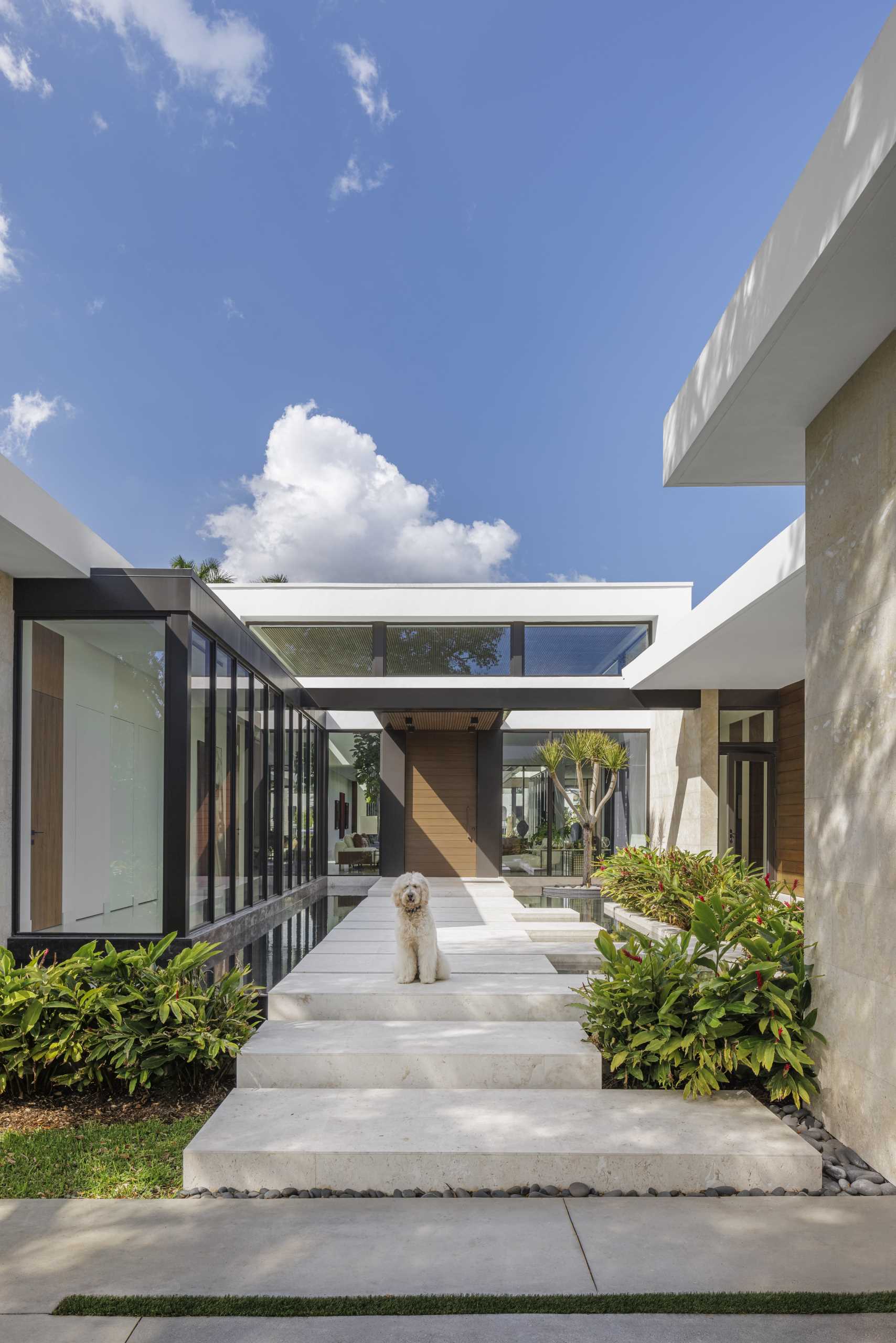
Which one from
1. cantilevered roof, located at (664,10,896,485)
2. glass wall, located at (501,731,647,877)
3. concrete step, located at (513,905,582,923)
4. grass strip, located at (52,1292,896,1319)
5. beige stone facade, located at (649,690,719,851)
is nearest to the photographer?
grass strip, located at (52,1292,896,1319)

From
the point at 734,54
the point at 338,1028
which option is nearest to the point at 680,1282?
the point at 338,1028

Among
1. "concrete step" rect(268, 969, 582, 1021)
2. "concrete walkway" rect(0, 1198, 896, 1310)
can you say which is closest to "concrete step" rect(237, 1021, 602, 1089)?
"concrete step" rect(268, 969, 582, 1021)

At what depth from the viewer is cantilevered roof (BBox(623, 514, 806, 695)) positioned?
7.56 metres

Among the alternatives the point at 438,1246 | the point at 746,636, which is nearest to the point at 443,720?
the point at 746,636

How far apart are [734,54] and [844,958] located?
19839 millimetres

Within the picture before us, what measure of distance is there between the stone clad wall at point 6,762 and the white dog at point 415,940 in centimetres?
299

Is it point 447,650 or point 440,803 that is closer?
point 447,650

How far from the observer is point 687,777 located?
1420cm

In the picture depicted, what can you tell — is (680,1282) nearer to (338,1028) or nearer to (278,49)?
(338,1028)

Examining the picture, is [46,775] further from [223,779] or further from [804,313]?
[804,313]

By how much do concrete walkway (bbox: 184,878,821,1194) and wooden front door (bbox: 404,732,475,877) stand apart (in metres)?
9.76

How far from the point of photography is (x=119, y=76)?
119 feet

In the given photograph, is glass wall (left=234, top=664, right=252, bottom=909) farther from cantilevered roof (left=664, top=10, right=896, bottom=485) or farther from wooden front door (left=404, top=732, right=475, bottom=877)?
wooden front door (left=404, top=732, right=475, bottom=877)

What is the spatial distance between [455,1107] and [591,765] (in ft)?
39.7
